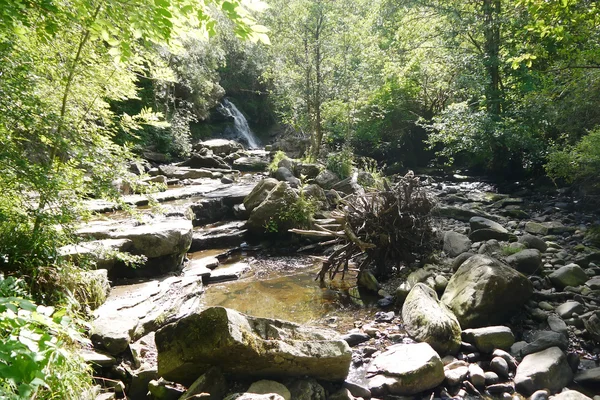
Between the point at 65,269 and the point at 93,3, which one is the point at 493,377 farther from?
the point at 93,3

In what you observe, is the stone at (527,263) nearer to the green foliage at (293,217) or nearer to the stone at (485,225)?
the stone at (485,225)

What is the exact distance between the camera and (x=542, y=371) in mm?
3537

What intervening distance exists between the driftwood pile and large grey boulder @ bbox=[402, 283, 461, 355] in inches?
58.2

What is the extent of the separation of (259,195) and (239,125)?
20.7 meters

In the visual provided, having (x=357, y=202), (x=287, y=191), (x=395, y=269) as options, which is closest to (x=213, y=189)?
(x=287, y=191)

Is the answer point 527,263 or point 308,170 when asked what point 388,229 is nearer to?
point 527,263

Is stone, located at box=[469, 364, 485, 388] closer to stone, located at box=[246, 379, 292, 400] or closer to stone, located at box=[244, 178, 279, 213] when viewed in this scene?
stone, located at box=[246, 379, 292, 400]

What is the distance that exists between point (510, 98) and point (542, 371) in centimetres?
1149

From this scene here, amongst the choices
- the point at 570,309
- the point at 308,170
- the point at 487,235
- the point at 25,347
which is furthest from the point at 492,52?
the point at 25,347

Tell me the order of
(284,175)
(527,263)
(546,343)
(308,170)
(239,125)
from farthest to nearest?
(239,125)
(308,170)
(284,175)
(527,263)
(546,343)

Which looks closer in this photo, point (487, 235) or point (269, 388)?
point (269, 388)

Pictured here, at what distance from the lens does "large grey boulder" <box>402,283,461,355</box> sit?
4215 mm

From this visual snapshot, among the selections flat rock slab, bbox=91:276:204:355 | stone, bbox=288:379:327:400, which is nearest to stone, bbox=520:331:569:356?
stone, bbox=288:379:327:400

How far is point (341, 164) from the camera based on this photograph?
14.2 meters
